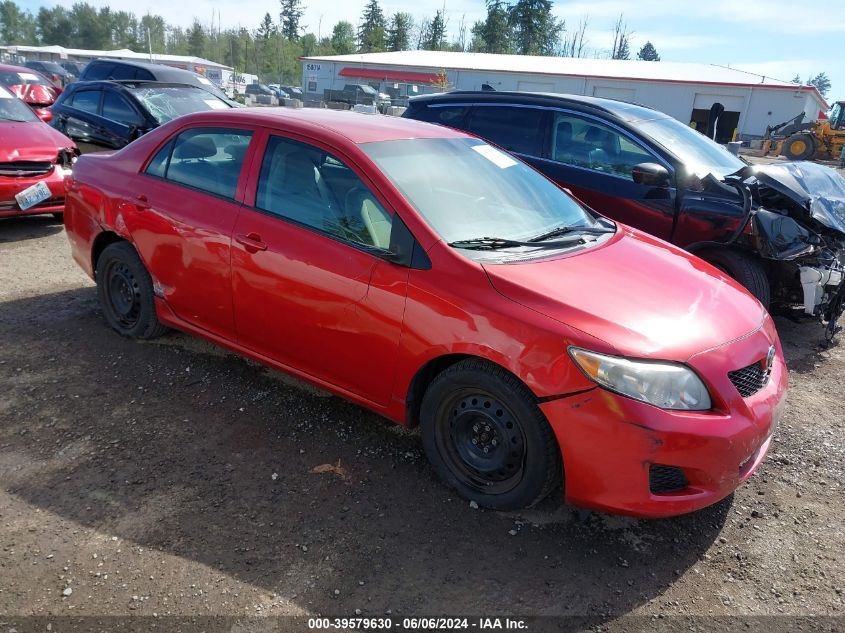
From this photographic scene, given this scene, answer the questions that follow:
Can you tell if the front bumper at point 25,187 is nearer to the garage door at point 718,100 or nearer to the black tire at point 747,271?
the black tire at point 747,271

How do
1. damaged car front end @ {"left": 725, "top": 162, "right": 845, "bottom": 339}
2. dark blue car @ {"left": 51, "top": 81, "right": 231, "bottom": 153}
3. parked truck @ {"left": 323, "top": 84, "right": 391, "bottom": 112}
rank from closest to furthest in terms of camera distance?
damaged car front end @ {"left": 725, "top": 162, "right": 845, "bottom": 339} < dark blue car @ {"left": 51, "top": 81, "right": 231, "bottom": 153} < parked truck @ {"left": 323, "top": 84, "right": 391, "bottom": 112}

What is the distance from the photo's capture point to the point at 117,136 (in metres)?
8.52

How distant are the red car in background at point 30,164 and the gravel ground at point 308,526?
3.52 metres

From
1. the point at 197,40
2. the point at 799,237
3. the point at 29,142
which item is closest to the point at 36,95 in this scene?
the point at 29,142

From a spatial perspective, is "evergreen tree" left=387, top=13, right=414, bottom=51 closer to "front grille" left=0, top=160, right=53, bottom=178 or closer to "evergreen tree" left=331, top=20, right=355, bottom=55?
"evergreen tree" left=331, top=20, right=355, bottom=55

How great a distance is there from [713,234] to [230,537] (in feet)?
14.5

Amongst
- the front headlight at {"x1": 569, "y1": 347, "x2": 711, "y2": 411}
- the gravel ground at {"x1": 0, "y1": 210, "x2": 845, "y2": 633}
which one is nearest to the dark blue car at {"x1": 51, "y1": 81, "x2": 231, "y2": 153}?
the gravel ground at {"x1": 0, "y1": 210, "x2": 845, "y2": 633}

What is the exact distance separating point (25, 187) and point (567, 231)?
19.7ft

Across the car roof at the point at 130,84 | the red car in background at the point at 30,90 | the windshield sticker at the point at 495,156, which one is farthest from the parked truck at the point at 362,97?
the windshield sticker at the point at 495,156

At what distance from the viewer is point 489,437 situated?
2830mm

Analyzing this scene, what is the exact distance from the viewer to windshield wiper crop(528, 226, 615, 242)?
10.8ft

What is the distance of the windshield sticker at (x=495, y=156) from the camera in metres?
3.82

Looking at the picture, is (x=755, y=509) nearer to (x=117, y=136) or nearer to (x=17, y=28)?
(x=117, y=136)

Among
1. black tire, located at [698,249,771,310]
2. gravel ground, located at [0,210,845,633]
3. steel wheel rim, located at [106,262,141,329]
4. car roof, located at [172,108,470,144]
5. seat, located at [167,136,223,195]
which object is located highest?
car roof, located at [172,108,470,144]
